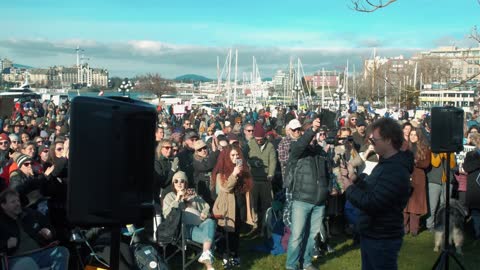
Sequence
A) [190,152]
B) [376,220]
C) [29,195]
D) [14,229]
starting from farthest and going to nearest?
1. [190,152]
2. [29,195]
3. [14,229]
4. [376,220]

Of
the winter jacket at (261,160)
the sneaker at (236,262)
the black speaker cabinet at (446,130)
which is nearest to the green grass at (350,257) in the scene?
the sneaker at (236,262)

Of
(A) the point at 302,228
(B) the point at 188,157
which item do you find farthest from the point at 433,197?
(B) the point at 188,157

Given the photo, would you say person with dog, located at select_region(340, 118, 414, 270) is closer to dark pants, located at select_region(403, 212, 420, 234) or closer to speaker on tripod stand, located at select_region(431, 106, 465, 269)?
speaker on tripod stand, located at select_region(431, 106, 465, 269)

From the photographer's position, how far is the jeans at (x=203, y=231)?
Result: 7281mm

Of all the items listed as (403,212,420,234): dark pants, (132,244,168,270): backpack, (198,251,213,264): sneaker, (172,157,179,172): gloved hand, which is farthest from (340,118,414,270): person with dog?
(403,212,420,234): dark pants

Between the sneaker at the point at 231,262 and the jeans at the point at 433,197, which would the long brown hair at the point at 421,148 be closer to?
the jeans at the point at 433,197

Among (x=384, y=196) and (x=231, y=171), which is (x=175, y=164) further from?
(x=384, y=196)

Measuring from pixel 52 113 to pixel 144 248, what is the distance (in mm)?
24522

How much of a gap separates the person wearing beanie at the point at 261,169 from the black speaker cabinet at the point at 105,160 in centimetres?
630

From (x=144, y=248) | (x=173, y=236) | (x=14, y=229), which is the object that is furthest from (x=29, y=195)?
(x=173, y=236)

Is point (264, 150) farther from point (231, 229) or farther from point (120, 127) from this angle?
point (120, 127)

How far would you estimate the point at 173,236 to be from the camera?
7133mm

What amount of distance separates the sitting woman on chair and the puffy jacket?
4.07 feet

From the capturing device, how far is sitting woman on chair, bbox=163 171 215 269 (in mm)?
7301
